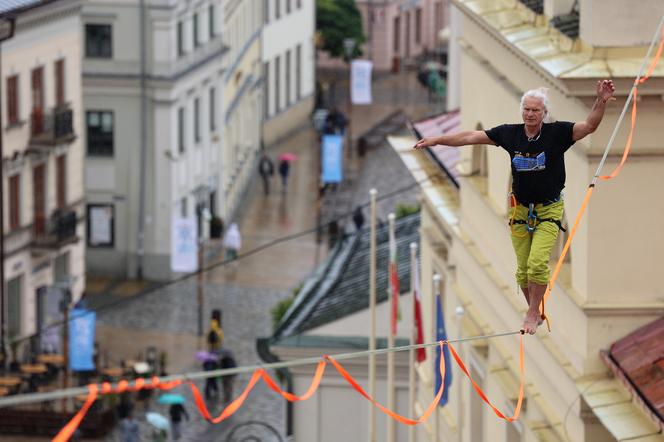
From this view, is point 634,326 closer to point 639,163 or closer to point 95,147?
point 639,163

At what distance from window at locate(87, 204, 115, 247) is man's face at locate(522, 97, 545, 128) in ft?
179

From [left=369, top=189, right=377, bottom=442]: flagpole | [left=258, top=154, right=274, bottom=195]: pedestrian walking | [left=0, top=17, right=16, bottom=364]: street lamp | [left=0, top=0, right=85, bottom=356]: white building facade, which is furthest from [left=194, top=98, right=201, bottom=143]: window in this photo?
[left=369, top=189, right=377, bottom=442]: flagpole

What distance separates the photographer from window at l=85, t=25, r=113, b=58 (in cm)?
7156

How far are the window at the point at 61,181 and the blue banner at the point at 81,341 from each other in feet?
32.8

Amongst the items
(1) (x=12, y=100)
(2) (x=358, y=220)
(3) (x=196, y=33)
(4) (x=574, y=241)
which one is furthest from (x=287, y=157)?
(4) (x=574, y=241)

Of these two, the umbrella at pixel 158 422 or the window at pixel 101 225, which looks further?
the window at pixel 101 225

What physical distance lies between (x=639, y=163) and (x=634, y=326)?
71.4 inches

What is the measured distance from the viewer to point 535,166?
18.3 meters

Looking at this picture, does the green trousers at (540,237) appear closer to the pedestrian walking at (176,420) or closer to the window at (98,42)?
the pedestrian walking at (176,420)

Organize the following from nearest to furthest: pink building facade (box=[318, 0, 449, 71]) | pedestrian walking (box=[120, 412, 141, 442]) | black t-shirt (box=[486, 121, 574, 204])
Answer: black t-shirt (box=[486, 121, 574, 204]) < pedestrian walking (box=[120, 412, 141, 442]) < pink building facade (box=[318, 0, 449, 71])

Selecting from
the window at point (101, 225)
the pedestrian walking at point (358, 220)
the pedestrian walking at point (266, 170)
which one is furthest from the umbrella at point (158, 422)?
the pedestrian walking at point (266, 170)

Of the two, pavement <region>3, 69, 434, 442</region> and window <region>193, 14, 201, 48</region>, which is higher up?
window <region>193, 14, 201, 48</region>

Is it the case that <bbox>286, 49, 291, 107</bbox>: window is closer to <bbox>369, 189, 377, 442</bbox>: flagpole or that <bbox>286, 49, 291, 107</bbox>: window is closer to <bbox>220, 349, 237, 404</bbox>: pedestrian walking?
<bbox>220, 349, 237, 404</bbox>: pedestrian walking

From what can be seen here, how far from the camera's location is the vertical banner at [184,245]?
66625 mm
